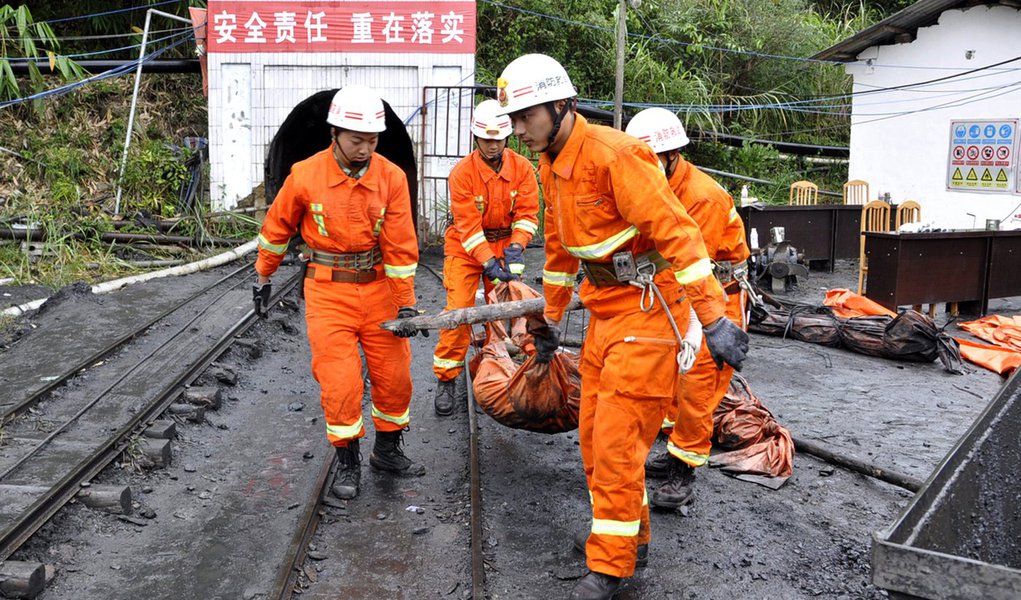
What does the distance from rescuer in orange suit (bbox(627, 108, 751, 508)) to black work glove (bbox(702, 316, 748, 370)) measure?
1336 millimetres

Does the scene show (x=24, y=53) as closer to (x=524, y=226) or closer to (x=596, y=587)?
(x=524, y=226)

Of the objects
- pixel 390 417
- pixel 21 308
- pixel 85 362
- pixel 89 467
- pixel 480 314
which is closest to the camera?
pixel 480 314

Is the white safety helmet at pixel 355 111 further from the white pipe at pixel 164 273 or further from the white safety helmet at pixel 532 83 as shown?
the white pipe at pixel 164 273

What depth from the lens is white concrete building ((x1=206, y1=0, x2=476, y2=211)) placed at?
44.6 feet

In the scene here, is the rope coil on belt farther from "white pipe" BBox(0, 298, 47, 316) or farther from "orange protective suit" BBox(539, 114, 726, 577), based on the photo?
"white pipe" BBox(0, 298, 47, 316)

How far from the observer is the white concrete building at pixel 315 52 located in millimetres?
13594

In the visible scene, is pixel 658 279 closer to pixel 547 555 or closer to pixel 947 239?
pixel 547 555

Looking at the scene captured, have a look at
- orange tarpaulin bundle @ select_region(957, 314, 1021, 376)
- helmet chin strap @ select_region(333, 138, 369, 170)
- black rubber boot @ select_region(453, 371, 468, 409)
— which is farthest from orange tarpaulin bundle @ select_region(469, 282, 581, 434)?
orange tarpaulin bundle @ select_region(957, 314, 1021, 376)

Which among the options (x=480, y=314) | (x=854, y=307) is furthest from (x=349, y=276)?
(x=854, y=307)

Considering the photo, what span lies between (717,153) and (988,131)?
632 cm

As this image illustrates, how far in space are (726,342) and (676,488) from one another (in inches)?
69.6

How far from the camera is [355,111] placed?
15.3 ft

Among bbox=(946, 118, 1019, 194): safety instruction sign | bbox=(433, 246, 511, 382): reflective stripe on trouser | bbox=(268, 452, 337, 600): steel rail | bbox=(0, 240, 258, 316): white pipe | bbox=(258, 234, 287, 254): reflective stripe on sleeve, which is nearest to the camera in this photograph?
bbox=(268, 452, 337, 600): steel rail

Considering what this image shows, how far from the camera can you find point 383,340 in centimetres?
499
